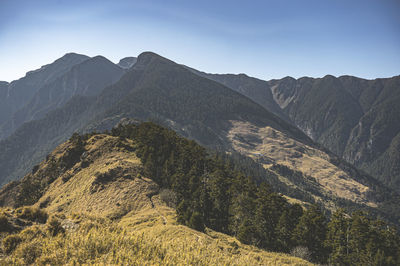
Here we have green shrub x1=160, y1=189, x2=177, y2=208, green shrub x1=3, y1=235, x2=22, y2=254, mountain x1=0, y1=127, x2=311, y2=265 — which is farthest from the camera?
green shrub x1=160, y1=189, x2=177, y2=208

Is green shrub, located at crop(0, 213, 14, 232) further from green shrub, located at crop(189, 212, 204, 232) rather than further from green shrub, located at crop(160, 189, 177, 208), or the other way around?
green shrub, located at crop(160, 189, 177, 208)

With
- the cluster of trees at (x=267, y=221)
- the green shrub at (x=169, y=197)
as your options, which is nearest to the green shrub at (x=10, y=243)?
the cluster of trees at (x=267, y=221)

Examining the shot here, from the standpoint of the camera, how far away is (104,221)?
1752cm

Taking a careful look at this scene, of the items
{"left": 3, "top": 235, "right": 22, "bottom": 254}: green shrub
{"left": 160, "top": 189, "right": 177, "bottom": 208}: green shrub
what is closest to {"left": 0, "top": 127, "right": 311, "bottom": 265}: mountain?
{"left": 3, "top": 235, "right": 22, "bottom": 254}: green shrub

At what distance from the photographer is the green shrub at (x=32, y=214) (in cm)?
1603

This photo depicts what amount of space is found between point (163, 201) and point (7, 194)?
255 ft

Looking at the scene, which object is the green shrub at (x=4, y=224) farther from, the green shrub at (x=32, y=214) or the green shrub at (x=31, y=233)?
the green shrub at (x=32, y=214)

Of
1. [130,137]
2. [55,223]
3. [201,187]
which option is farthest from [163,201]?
[130,137]

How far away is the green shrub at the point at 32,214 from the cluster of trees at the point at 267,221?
23.8 meters

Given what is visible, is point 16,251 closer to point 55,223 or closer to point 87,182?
point 55,223

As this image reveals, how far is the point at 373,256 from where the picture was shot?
42.6m

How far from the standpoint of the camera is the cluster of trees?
1695 inches

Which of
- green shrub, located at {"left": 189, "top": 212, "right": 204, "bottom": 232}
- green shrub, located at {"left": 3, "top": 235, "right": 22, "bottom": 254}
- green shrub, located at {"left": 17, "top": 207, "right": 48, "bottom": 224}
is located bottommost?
green shrub, located at {"left": 189, "top": 212, "right": 204, "bottom": 232}

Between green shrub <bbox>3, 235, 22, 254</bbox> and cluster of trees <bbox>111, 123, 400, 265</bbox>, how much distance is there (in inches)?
1087
